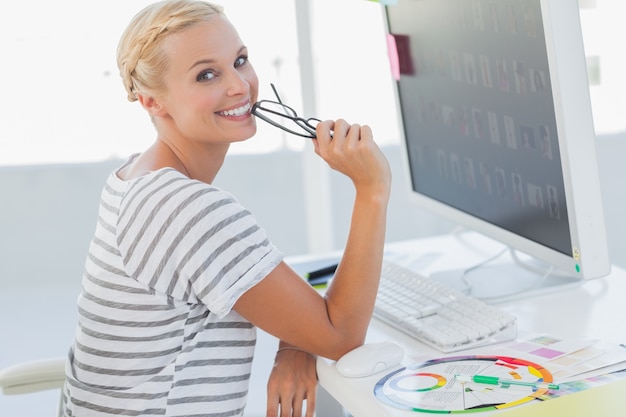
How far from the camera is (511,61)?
1.29 metres

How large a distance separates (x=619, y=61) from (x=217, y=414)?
3.40 metres

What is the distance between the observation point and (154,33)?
1.28m

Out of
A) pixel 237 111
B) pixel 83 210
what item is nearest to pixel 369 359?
pixel 237 111

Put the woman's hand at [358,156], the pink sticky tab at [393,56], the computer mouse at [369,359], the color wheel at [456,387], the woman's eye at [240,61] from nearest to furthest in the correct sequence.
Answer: the color wheel at [456,387] → the computer mouse at [369,359] → the woman's hand at [358,156] → the woman's eye at [240,61] → the pink sticky tab at [393,56]

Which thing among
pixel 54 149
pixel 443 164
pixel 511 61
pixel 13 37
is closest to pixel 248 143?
pixel 54 149

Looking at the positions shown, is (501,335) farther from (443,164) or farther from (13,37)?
(13,37)

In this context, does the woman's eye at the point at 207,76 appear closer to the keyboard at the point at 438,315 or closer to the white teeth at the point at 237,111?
the white teeth at the point at 237,111

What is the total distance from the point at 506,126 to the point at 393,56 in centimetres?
40

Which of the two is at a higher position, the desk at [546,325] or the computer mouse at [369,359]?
the computer mouse at [369,359]

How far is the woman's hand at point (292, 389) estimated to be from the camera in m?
1.21

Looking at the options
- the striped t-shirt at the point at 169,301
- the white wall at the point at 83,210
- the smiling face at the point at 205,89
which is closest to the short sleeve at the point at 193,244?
the striped t-shirt at the point at 169,301

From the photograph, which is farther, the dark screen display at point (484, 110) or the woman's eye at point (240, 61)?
the woman's eye at point (240, 61)

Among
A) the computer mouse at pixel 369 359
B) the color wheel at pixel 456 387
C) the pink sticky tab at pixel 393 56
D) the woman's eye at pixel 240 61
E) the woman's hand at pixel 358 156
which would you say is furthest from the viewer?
the pink sticky tab at pixel 393 56

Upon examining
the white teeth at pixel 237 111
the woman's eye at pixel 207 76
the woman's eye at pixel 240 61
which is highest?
the woman's eye at pixel 240 61
